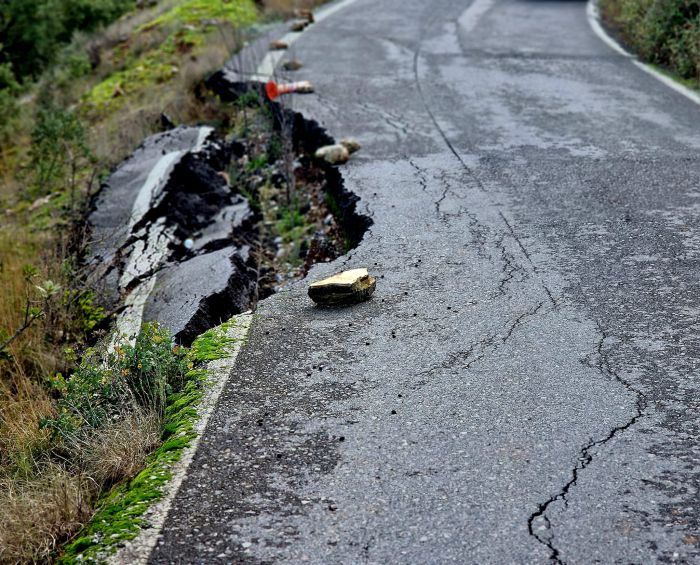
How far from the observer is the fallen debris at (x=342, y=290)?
16.0ft

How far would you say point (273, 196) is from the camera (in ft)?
26.7

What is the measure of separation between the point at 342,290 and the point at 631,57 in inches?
329

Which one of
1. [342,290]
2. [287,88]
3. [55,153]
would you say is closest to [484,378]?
[342,290]

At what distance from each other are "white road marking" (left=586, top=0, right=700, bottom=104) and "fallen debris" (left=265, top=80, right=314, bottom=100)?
415cm

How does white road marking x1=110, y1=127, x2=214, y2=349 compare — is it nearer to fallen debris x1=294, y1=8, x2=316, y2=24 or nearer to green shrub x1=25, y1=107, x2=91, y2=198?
green shrub x1=25, y1=107, x2=91, y2=198

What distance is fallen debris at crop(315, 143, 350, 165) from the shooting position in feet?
24.9

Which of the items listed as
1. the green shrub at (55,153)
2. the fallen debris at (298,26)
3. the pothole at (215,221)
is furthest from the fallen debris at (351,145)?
the fallen debris at (298,26)

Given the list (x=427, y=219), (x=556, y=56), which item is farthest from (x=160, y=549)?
(x=556, y=56)

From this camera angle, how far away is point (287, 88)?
9.83 m

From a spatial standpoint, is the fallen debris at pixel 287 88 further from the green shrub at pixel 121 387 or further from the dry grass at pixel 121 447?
the dry grass at pixel 121 447

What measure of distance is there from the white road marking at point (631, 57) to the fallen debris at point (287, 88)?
13.6 ft

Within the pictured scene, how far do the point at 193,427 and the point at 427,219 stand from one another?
9.68 ft

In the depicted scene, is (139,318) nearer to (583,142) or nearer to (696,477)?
(696,477)

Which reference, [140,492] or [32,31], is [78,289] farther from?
[32,31]
